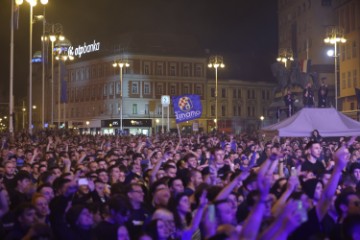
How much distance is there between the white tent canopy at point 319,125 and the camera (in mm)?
18625

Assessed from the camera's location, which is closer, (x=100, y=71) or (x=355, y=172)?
(x=355, y=172)

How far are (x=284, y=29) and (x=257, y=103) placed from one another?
1294 cm

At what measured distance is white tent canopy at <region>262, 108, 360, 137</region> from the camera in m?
18.6

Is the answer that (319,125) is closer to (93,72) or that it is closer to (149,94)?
(149,94)

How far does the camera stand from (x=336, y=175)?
6.36 m

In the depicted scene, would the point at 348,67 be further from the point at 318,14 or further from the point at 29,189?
the point at 29,189

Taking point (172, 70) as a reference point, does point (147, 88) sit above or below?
below

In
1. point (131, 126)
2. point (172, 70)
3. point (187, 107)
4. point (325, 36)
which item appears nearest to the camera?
point (187, 107)

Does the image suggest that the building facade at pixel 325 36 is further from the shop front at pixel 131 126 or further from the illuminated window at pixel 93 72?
the illuminated window at pixel 93 72

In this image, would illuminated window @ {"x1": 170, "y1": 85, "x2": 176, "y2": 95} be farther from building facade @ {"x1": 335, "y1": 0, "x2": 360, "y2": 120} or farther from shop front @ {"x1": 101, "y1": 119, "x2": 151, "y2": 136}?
building facade @ {"x1": 335, "y1": 0, "x2": 360, "y2": 120}

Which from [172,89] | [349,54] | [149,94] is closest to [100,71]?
[149,94]

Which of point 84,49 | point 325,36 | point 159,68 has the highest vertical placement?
point 84,49

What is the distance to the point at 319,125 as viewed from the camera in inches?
745

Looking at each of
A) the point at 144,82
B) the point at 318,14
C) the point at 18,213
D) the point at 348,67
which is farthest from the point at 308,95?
the point at 144,82
